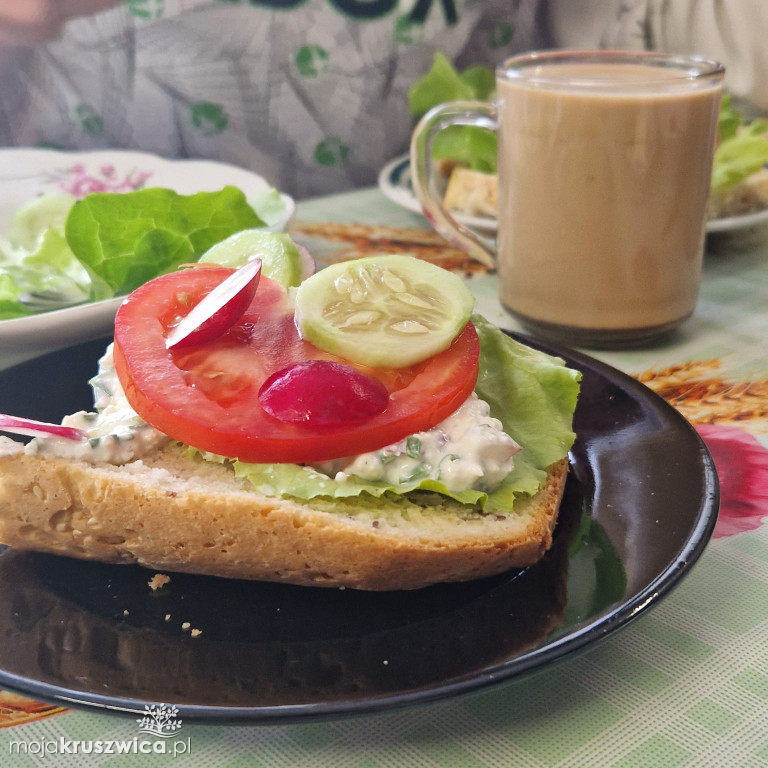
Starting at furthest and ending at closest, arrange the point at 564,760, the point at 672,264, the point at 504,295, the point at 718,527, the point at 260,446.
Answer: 1. the point at 504,295
2. the point at 672,264
3. the point at 718,527
4. the point at 260,446
5. the point at 564,760

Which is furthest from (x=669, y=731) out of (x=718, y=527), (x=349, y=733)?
(x=718, y=527)

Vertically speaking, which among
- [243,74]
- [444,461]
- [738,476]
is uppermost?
[243,74]

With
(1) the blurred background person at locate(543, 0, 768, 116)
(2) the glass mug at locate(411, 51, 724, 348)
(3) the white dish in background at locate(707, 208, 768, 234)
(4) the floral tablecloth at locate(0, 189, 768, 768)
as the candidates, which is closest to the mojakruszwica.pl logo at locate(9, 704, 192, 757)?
(4) the floral tablecloth at locate(0, 189, 768, 768)

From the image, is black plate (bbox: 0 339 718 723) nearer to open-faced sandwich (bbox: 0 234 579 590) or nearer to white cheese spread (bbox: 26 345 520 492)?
open-faced sandwich (bbox: 0 234 579 590)

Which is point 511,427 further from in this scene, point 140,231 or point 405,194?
point 405,194

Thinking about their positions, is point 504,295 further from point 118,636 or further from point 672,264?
point 118,636

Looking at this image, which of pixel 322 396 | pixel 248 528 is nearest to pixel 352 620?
pixel 248 528
